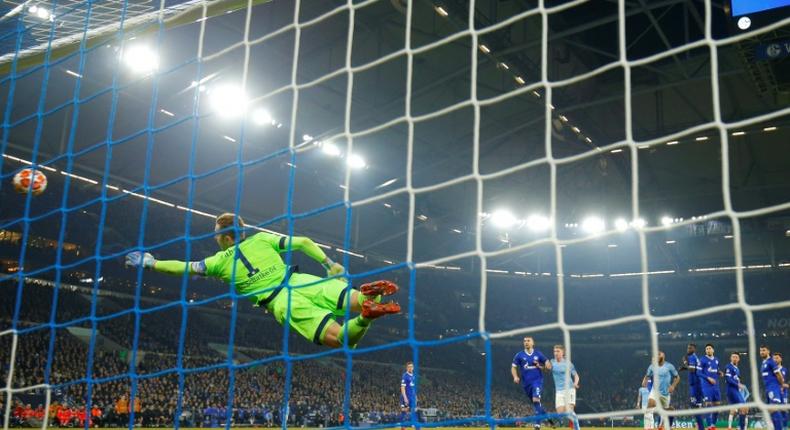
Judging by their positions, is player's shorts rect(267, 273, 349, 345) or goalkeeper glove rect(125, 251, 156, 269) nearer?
player's shorts rect(267, 273, 349, 345)

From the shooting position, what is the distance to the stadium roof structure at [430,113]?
17.9 m

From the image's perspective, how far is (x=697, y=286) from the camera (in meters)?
38.7

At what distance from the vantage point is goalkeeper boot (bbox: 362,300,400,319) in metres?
5.55

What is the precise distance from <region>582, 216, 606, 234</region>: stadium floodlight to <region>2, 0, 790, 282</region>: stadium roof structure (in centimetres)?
58

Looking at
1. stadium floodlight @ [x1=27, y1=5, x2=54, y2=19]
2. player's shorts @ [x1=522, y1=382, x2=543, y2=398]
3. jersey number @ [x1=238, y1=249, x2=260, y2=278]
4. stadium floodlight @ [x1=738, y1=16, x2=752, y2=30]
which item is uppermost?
stadium floodlight @ [x1=27, y1=5, x2=54, y2=19]

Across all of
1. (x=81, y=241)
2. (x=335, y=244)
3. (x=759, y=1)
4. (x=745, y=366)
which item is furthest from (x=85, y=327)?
(x=745, y=366)

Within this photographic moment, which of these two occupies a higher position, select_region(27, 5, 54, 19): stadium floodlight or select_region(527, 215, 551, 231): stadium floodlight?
select_region(527, 215, 551, 231): stadium floodlight

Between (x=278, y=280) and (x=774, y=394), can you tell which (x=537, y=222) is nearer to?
(x=774, y=394)

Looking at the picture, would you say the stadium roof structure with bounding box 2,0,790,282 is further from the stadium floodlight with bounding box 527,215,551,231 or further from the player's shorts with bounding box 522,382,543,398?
the player's shorts with bounding box 522,382,543,398

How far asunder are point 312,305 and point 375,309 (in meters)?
0.90

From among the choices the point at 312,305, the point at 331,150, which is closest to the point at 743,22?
the point at 312,305

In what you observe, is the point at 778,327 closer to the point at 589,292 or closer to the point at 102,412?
the point at 589,292

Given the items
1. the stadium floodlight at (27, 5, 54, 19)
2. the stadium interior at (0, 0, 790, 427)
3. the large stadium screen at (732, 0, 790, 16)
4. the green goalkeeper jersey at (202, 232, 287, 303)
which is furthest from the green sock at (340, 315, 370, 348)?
the stadium floodlight at (27, 5, 54, 19)

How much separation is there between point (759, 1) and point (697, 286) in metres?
34.5
